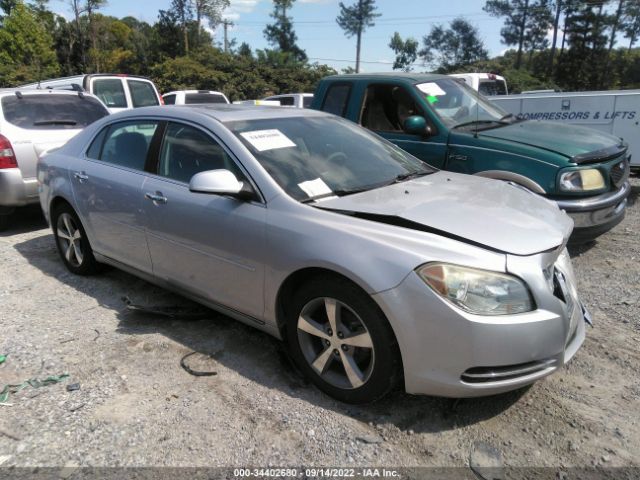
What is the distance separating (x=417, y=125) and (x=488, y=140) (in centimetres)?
73

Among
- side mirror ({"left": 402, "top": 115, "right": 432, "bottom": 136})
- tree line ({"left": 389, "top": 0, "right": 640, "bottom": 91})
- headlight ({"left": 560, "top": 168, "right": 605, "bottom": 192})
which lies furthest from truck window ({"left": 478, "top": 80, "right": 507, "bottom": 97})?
tree line ({"left": 389, "top": 0, "right": 640, "bottom": 91})

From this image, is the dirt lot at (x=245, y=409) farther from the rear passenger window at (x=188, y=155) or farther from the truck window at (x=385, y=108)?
the truck window at (x=385, y=108)

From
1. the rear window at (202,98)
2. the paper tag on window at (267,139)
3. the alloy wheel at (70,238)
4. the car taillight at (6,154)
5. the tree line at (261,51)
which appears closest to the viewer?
the paper tag on window at (267,139)

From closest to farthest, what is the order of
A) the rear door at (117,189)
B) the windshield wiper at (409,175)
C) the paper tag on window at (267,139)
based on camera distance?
the paper tag on window at (267,139)
the windshield wiper at (409,175)
the rear door at (117,189)

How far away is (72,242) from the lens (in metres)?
4.68

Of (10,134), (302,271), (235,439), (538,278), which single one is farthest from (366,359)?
(10,134)

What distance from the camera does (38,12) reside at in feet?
169

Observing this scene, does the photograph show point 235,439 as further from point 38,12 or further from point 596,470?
point 38,12

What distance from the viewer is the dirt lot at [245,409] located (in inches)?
95.3

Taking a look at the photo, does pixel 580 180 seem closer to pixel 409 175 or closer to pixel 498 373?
pixel 409 175

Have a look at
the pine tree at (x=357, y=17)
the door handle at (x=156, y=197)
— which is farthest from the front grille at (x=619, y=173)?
the pine tree at (x=357, y=17)

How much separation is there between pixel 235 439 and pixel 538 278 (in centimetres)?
169

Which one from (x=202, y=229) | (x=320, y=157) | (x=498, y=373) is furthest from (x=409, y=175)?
(x=498, y=373)

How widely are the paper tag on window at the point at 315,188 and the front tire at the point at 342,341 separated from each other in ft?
1.87
